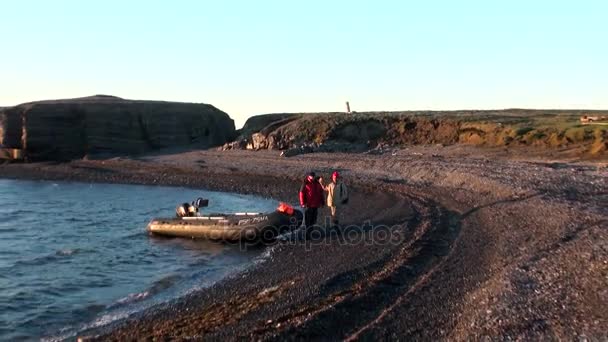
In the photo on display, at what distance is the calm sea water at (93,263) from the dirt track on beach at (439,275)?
1.24 metres

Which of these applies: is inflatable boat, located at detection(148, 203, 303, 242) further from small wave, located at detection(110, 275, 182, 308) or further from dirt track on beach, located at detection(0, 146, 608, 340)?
small wave, located at detection(110, 275, 182, 308)

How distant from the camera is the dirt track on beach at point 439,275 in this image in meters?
7.84

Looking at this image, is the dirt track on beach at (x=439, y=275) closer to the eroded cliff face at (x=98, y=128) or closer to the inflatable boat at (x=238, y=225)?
the inflatable boat at (x=238, y=225)

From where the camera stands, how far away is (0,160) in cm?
4847

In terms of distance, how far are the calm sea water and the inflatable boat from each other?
1.05ft

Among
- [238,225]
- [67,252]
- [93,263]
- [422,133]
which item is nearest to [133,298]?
[93,263]

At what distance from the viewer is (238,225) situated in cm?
1705

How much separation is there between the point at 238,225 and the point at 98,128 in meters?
36.4

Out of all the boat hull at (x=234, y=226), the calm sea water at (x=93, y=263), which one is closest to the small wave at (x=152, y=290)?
the calm sea water at (x=93, y=263)

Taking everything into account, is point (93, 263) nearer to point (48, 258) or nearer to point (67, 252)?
point (48, 258)

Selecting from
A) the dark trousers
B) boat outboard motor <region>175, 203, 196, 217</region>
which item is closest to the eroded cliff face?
boat outboard motor <region>175, 203, 196, 217</region>

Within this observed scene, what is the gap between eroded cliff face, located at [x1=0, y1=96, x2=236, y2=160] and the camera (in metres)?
48.4

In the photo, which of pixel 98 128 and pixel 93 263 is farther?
pixel 98 128

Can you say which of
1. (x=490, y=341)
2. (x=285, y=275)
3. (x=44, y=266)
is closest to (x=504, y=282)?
(x=490, y=341)
